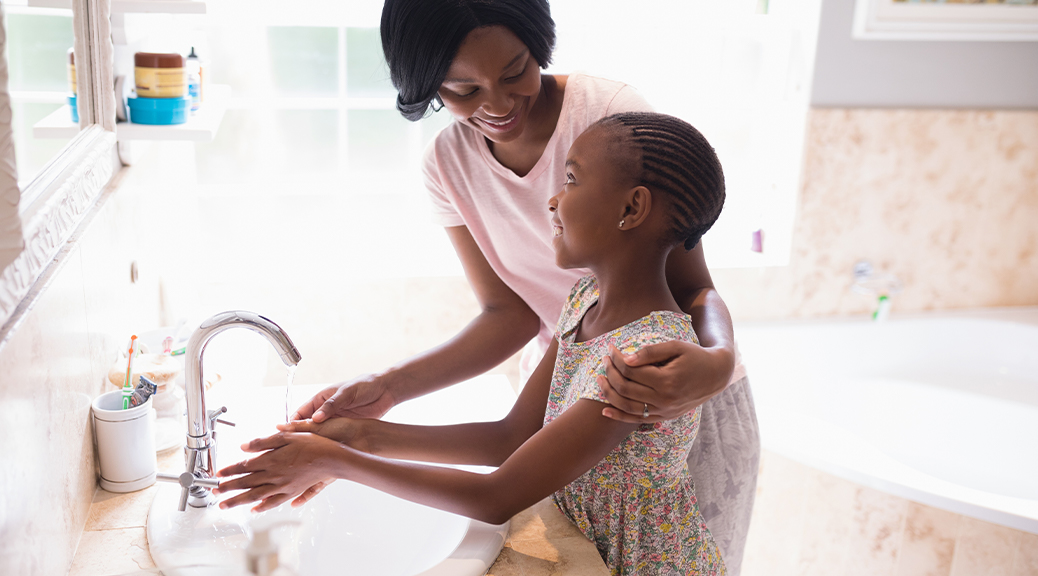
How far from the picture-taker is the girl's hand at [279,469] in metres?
0.90

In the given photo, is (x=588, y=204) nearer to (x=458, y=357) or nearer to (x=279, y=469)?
(x=458, y=357)

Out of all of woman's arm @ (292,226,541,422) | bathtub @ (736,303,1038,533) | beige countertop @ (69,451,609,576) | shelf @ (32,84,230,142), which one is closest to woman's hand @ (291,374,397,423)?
woman's arm @ (292,226,541,422)

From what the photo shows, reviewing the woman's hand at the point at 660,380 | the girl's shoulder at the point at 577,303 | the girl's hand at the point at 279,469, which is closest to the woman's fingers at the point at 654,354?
the woman's hand at the point at 660,380

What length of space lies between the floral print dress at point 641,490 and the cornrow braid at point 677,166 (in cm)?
13

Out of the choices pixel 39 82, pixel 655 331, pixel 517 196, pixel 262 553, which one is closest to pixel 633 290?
pixel 655 331

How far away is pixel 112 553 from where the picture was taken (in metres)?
0.92

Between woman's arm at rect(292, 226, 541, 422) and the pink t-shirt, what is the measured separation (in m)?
0.02

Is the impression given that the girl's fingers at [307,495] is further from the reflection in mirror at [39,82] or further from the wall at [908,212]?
the wall at [908,212]

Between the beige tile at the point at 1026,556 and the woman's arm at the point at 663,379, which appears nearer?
the woman's arm at the point at 663,379

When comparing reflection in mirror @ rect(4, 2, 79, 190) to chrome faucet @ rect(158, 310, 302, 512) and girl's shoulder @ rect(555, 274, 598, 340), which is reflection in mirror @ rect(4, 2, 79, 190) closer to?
chrome faucet @ rect(158, 310, 302, 512)

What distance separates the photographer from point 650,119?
101cm

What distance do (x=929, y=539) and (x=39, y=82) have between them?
1.96 m

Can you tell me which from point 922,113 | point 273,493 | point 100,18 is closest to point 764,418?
point 922,113

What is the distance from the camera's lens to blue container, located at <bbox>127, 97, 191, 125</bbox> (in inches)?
53.4
